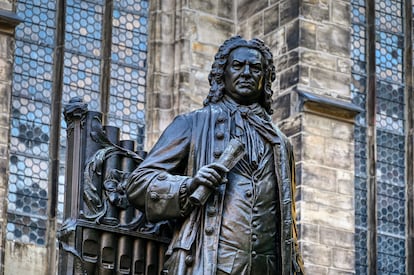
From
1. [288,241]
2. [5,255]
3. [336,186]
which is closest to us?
[288,241]

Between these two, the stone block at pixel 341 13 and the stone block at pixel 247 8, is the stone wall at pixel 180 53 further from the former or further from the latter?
the stone block at pixel 341 13

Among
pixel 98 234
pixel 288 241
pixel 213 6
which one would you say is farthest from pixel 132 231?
pixel 213 6

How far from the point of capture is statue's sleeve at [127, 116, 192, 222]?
825 cm

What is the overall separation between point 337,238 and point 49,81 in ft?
10.9

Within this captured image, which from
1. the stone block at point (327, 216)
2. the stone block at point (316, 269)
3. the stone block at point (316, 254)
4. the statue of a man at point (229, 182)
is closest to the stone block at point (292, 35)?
the stone block at point (327, 216)

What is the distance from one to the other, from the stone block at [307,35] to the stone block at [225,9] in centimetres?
121

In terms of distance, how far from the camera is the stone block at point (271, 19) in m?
16.7

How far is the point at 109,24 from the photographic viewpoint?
55.1 ft

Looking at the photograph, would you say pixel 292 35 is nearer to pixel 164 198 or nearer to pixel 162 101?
pixel 162 101

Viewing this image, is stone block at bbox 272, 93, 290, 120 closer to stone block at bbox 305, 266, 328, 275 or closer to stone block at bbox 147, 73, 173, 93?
stone block at bbox 147, 73, 173, 93

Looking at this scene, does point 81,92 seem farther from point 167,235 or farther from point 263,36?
point 167,235

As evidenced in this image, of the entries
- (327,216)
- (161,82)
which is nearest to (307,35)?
(161,82)

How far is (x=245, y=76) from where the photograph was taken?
8617 millimetres

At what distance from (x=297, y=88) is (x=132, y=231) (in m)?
7.50
